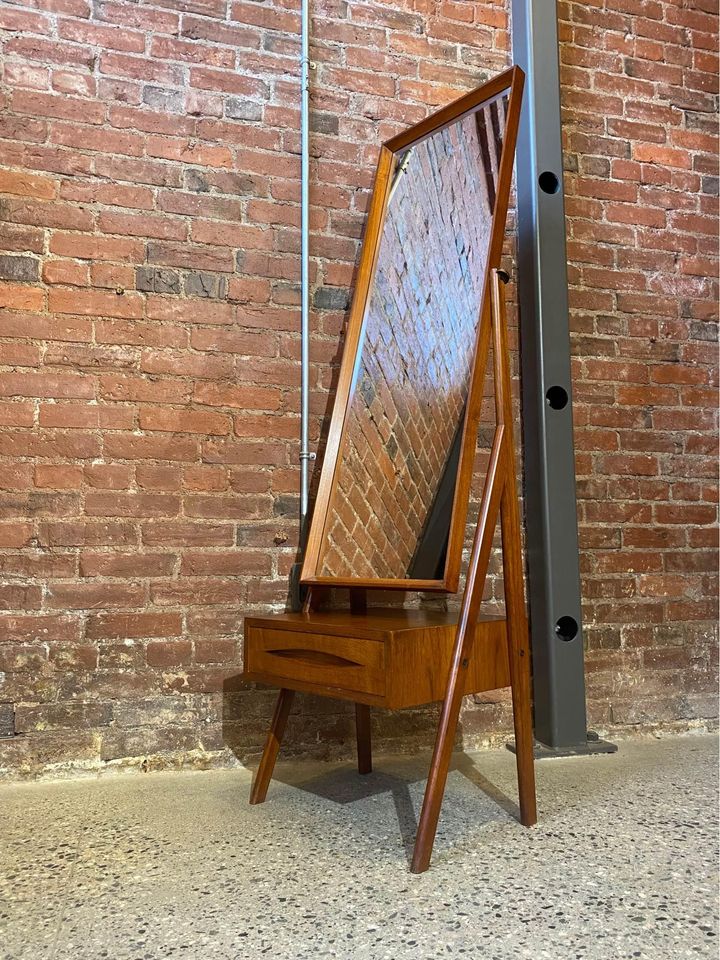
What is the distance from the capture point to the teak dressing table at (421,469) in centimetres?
160

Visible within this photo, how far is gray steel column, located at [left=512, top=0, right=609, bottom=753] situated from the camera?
2.34 m

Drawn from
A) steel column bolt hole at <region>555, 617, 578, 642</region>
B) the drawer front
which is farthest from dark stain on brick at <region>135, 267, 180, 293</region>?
steel column bolt hole at <region>555, 617, 578, 642</region>

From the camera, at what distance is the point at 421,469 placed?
1.93 metres

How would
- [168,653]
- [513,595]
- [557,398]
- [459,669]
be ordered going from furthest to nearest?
[557,398] → [168,653] → [513,595] → [459,669]

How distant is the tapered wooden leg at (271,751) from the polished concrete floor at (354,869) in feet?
0.12

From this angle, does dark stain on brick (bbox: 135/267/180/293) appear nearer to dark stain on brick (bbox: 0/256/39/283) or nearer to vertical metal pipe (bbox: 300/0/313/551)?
dark stain on brick (bbox: 0/256/39/283)

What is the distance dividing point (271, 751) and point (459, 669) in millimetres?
585

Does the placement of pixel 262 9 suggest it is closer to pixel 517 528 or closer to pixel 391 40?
pixel 391 40

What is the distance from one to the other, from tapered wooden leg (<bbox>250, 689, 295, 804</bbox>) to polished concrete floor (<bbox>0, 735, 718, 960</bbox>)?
4cm

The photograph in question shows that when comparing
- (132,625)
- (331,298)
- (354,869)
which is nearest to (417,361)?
(331,298)

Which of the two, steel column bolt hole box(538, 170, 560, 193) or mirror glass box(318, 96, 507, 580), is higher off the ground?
steel column bolt hole box(538, 170, 560, 193)

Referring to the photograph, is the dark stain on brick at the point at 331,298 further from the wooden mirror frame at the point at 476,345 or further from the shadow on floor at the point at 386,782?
the shadow on floor at the point at 386,782

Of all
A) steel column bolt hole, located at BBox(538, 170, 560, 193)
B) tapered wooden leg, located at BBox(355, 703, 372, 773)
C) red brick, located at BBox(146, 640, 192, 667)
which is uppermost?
steel column bolt hole, located at BBox(538, 170, 560, 193)

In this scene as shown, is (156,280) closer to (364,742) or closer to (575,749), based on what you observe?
(364,742)
